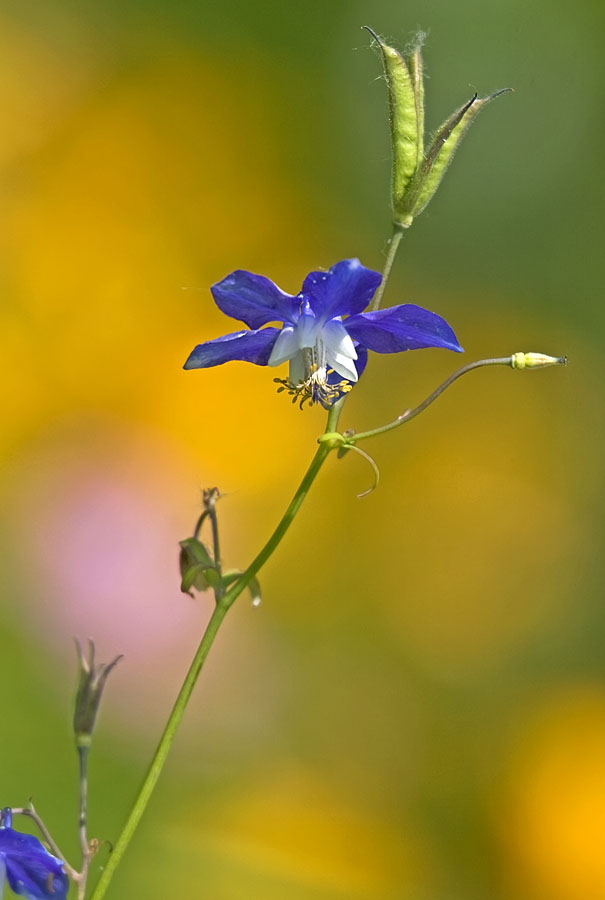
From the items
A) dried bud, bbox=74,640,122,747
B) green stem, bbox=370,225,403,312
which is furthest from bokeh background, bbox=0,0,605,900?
green stem, bbox=370,225,403,312

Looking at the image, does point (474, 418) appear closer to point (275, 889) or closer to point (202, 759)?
point (202, 759)

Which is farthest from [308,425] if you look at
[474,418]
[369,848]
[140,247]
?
[369,848]

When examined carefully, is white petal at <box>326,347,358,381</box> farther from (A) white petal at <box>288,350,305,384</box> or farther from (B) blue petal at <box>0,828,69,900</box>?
(B) blue petal at <box>0,828,69,900</box>

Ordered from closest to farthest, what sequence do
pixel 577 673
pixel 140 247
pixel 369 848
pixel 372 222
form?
pixel 369 848 → pixel 577 673 → pixel 140 247 → pixel 372 222

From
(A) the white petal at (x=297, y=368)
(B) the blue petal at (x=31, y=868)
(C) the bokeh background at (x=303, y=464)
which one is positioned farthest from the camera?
(C) the bokeh background at (x=303, y=464)

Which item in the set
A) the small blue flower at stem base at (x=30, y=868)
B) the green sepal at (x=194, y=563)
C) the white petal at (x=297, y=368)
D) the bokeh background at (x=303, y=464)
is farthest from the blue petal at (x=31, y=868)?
the bokeh background at (x=303, y=464)

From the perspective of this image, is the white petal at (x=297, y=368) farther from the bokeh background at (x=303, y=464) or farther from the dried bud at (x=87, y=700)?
the bokeh background at (x=303, y=464)

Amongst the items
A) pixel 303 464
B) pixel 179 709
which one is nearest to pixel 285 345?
pixel 179 709
